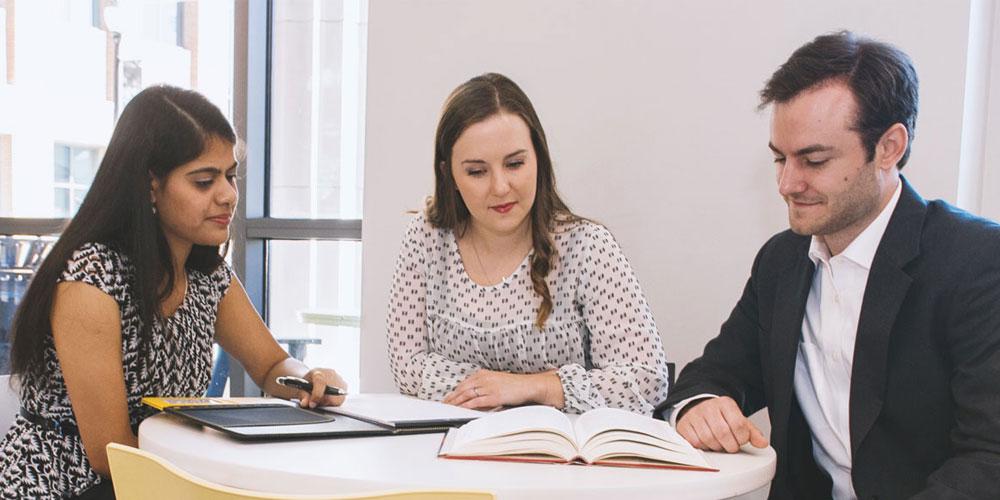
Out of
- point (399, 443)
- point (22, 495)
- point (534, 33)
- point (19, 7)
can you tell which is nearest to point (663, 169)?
point (534, 33)

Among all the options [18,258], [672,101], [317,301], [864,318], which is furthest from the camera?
[18,258]

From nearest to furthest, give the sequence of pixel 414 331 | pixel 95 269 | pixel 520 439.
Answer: pixel 520 439 → pixel 95 269 → pixel 414 331

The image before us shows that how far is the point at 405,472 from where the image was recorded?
1.23 m

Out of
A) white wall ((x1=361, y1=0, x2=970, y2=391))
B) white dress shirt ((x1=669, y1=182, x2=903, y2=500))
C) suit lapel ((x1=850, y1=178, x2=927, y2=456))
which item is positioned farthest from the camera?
white wall ((x1=361, y1=0, x2=970, y2=391))

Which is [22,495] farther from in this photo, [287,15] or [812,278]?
[287,15]

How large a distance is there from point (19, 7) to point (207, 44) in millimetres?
927

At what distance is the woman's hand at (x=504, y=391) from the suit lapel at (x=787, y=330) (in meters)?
0.45

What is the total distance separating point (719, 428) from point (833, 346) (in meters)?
0.38

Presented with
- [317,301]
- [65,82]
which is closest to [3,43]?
[65,82]

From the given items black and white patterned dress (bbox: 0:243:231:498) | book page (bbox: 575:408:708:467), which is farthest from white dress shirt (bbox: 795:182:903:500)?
black and white patterned dress (bbox: 0:243:231:498)

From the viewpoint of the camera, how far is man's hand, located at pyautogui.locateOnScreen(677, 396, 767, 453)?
1509 millimetres

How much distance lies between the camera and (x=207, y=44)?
157 inches

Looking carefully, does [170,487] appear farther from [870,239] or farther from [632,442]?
[870,239]

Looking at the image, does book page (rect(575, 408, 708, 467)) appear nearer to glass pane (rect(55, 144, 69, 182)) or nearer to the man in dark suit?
the man in dark suit
